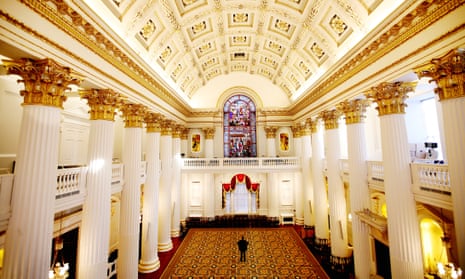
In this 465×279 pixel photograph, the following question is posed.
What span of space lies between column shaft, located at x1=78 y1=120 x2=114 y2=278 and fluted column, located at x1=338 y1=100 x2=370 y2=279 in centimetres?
808

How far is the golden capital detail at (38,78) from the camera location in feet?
11.7

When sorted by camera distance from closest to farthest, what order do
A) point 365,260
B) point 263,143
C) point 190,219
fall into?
point 365,260 → point 190,219 → point 263,143

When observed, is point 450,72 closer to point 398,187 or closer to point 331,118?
point 398,187

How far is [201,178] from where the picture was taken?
14.4 m

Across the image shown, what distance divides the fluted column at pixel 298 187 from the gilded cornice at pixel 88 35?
32.8 feet

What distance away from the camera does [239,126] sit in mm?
15539

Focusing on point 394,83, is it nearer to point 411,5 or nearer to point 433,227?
point 411,5

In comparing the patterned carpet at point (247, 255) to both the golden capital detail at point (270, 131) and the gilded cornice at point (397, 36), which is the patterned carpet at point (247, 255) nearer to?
the golden capital detail at point (270, 131)

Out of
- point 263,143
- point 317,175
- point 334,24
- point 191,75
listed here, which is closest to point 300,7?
point 334,24

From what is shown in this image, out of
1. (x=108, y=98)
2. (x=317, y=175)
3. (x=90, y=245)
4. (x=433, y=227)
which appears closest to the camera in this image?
(x=90, y=245)

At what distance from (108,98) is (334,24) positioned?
7.86 metres

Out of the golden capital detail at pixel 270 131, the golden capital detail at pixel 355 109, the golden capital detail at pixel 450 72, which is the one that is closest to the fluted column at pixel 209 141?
the golden capital detail at pixel 270 131

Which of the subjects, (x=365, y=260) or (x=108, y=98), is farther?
(x=365, y=260)

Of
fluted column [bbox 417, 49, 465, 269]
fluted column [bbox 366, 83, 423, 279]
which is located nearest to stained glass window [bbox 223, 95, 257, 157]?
fluted column [bbox 366, 83, 423, 279]
